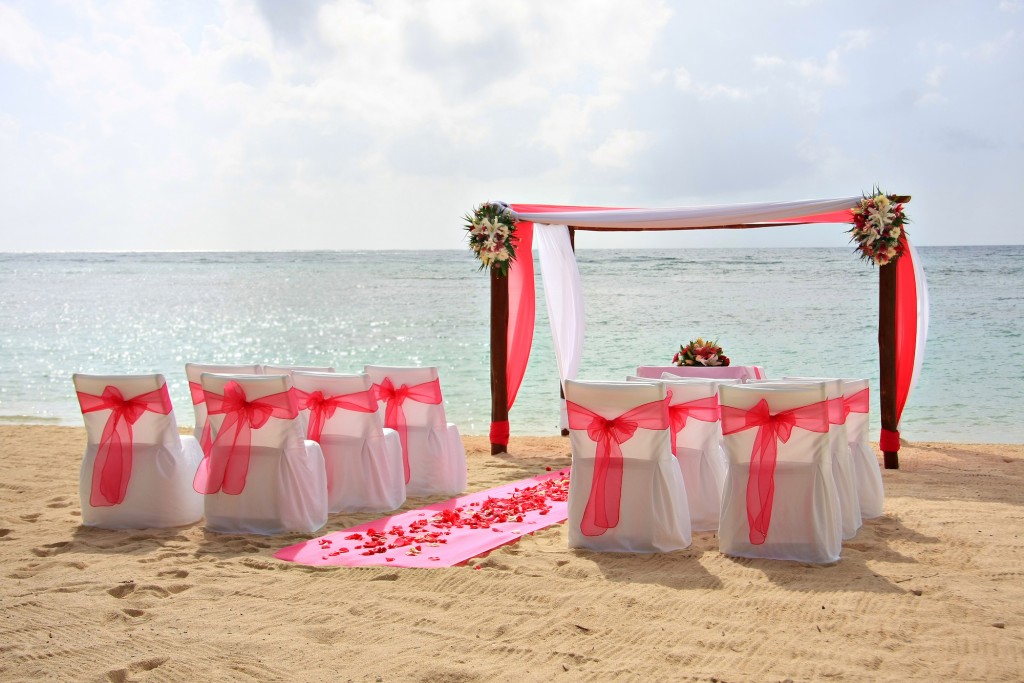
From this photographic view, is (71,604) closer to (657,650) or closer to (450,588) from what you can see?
(450,588)

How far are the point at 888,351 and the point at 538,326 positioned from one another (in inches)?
707

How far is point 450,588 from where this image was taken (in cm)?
384

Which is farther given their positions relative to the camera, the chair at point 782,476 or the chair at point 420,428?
the chair at point 420,428

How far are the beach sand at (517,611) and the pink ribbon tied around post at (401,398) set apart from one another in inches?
57.7

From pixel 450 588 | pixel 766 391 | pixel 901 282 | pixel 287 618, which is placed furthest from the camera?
pixel 901 282

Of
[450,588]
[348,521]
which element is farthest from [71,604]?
[348,521]

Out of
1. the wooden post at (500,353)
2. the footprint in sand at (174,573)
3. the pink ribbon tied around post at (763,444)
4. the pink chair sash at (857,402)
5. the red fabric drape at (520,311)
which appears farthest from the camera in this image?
the red fabric drape at (520,311)

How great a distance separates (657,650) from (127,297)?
113 feet

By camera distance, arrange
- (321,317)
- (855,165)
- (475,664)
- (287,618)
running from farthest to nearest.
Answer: (855,165), (321,317), (287,618), (475,664)

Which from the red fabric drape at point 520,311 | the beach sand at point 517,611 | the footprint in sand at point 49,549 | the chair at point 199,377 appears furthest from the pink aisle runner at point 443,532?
the red fabric drape at point 520,311

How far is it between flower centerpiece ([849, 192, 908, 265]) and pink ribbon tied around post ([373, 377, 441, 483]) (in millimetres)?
3393

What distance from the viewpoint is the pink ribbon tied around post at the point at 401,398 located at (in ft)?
19.9

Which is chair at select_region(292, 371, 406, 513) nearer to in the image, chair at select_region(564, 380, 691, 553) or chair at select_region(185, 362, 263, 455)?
chair at select_region(185, 362, 263, 455)

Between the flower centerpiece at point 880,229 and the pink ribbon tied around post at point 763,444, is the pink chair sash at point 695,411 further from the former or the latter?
the flower centerpiece at point 880,229
